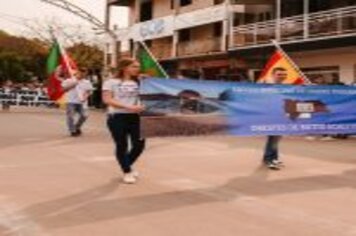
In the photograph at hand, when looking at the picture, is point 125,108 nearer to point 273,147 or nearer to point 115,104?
point 115,104

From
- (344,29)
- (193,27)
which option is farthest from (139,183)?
(193,27)

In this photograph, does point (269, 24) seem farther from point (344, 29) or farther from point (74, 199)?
point (74, 199)

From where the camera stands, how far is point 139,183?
35.4 feet

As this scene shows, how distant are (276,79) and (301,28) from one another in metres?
20.2

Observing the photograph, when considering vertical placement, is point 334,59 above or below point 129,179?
above

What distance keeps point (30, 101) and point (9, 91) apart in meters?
1.98

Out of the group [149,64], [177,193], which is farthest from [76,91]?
[177,193]

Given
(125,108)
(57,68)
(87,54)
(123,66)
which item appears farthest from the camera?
(87,54)

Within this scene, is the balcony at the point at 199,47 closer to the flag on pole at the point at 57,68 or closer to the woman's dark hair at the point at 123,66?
the flag on pole at the point at 57,68

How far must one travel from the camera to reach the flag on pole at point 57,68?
22.5 meters

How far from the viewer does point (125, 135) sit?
423 inches

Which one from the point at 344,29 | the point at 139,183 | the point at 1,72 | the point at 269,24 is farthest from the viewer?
the point at 1,72

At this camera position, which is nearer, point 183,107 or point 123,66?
point 123,66

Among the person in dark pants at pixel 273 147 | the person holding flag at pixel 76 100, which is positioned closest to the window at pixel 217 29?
the person holding flag at pixel 76 100
